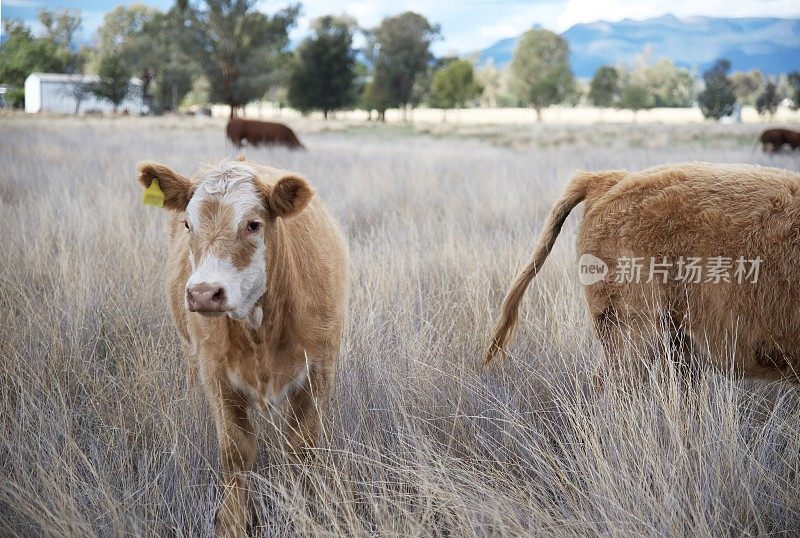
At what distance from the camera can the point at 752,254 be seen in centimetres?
256

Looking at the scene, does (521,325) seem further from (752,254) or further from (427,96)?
(427,96)

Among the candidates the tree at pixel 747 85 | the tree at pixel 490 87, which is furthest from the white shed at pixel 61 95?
the tree at pixel 490 87

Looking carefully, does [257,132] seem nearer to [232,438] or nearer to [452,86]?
[232,438]

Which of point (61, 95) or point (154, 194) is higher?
point (61, 95)

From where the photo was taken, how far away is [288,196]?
2.41 meters

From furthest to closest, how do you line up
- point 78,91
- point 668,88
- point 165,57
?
point 668,88 → point 165,57 → point 78,91

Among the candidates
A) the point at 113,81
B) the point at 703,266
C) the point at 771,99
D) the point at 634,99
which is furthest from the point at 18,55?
the point at 634,99

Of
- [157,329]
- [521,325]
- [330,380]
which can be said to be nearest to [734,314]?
[521,325]

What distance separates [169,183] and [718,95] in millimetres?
62247

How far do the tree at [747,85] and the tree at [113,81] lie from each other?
50.8 m

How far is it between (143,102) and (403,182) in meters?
43.0

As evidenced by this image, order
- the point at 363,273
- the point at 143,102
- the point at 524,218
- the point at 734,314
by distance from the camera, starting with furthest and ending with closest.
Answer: the point at 143,102
the point at 524,218
the point at 363,273
the point at 734,314

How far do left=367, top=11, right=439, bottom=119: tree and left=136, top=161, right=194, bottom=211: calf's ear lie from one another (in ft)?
192

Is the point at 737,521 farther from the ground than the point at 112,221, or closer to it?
closer to it
